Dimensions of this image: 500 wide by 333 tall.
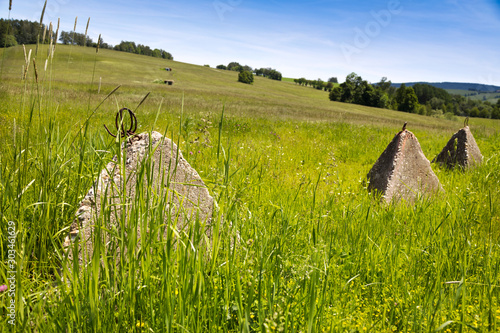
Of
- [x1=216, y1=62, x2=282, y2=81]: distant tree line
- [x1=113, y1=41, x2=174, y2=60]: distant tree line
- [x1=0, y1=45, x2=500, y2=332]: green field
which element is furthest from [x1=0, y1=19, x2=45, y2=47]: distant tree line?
[x1=216, y1=62, x2=282, y2=81]: distant tree line

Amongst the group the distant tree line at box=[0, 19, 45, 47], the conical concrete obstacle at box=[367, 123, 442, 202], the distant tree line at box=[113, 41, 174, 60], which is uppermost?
the distant tree line at box=[113, 41, 174, 60]

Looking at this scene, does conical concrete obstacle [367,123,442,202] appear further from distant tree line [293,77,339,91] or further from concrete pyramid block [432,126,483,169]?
distant tree line [293,77,339,91]

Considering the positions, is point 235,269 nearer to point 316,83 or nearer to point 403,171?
point 403,171

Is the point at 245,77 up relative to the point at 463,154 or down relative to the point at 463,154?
up

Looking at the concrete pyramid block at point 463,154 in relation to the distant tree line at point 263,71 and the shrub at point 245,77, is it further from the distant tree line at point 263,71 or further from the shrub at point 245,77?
the distant tree line at point 263,71

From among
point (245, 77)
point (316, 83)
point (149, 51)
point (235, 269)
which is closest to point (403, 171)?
point (235, 269)

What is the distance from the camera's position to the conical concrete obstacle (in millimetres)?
5152

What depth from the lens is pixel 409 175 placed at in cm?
541

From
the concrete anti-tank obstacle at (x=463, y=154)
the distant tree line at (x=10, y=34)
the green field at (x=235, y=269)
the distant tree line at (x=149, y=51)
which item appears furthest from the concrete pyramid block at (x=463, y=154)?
the distant tree line at (x=149, y=51)

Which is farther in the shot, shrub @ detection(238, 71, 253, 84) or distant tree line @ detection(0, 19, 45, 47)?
shrub @ detection(238, 71, 253, 84)

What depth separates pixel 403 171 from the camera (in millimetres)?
5328

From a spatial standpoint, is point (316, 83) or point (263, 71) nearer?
point (316, 83)

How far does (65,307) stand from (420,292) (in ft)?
7.46

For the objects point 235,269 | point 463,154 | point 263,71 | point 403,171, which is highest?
point 263,71
